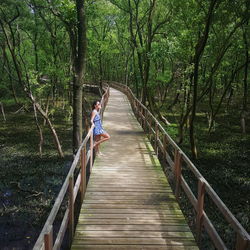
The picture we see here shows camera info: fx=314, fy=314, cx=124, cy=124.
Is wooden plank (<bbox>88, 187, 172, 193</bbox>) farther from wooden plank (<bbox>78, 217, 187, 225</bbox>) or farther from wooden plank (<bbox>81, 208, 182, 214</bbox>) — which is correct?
wooden plank (<bbox>78, 217, 187, 225</bbox>)

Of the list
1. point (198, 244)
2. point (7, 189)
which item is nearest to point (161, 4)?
point (7, 189)

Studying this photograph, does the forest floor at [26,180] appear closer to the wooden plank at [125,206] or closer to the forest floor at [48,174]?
the forest floor at [48,174]

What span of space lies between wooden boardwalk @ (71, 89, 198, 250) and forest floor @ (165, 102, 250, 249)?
3.06 m

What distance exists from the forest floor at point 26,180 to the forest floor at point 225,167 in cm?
576

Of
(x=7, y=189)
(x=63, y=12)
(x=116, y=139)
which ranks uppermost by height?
(x=63, y=12)

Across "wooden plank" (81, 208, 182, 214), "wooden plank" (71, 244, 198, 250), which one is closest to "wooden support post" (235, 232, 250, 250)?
"wooden plank" (71, 244, 198, 250)

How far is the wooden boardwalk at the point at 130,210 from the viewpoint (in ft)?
18.0

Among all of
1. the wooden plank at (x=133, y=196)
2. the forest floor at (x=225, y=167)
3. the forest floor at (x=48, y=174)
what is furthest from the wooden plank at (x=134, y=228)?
the forest floor at (x=48, y=174)

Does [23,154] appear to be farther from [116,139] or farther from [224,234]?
[224,234]

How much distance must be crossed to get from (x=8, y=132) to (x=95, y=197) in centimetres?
1814

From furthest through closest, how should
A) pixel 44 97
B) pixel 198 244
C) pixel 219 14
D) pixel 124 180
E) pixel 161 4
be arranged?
pixel 44 97
pixel 161 4
pixel 219 14
pixel 124 180
pixel 198 244

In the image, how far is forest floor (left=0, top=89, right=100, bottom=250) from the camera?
10.3 meters

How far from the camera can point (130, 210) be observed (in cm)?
667

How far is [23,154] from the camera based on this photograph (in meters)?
18.3
